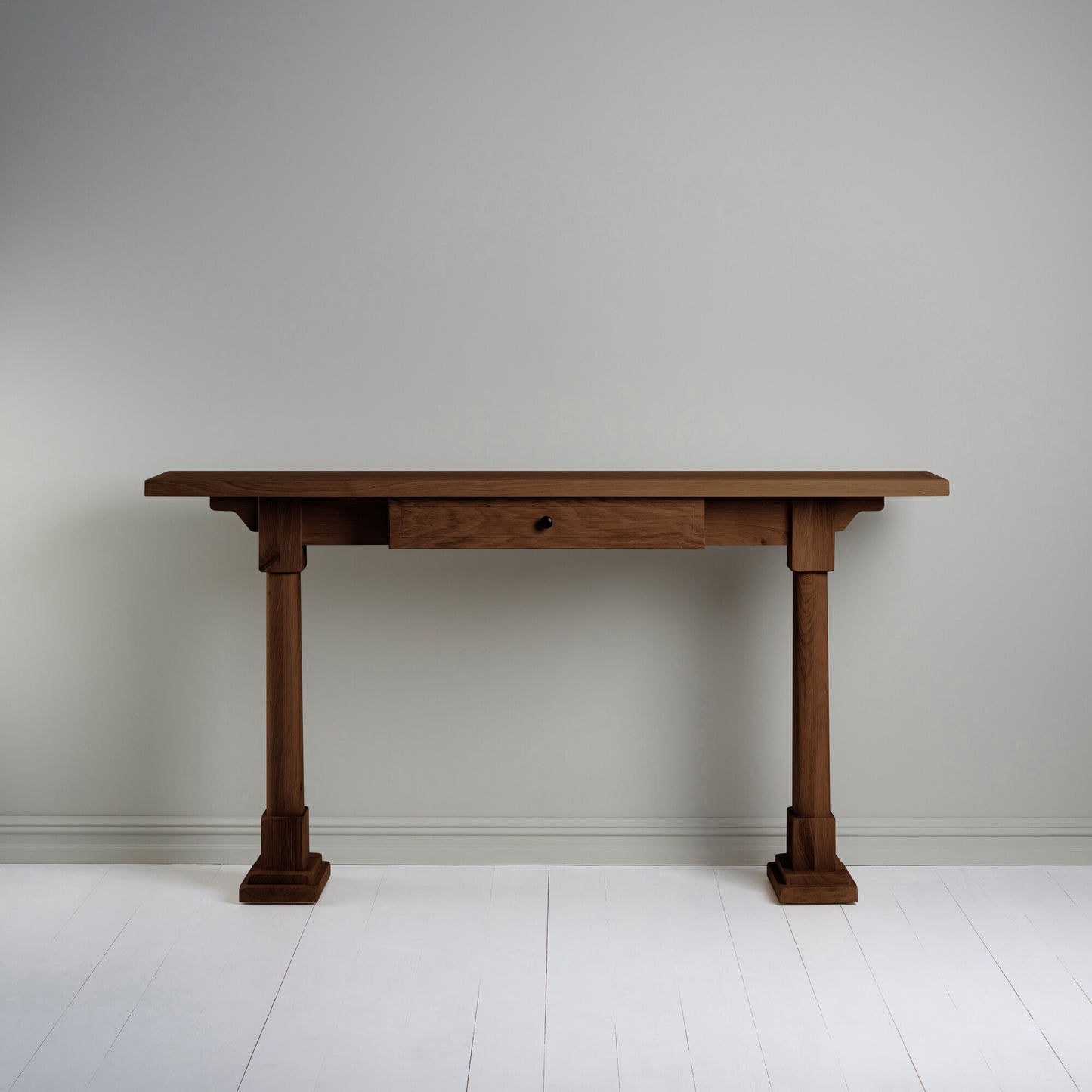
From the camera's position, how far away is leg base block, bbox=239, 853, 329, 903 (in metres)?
2.40

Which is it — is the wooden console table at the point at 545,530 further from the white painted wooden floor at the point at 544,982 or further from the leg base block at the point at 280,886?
the white painted wooden floor at the point at 544,982

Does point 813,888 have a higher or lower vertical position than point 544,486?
lower

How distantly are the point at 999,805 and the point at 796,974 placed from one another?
869 millimetres

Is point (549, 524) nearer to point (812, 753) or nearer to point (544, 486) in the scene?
point (544, 486)

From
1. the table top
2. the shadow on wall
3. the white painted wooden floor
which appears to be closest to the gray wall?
the shadow on wall

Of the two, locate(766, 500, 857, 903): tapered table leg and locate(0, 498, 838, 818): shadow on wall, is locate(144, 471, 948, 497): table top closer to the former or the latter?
locate(766, 500, 857, 903): tapered table leg

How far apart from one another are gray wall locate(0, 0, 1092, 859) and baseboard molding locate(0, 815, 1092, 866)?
0.04ft

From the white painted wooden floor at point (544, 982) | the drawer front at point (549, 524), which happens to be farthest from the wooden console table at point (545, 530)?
the white painted wooden floor at point (544, 982)

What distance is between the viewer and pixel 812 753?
242 centimetres

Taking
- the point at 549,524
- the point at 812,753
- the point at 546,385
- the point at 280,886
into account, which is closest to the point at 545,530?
the point at 549,524

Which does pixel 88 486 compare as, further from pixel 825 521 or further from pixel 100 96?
pixel 825 521

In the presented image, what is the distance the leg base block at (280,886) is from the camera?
2400 mm

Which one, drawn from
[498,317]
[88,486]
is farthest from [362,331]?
[88,486]

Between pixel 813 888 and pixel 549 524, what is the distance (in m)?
1.04
